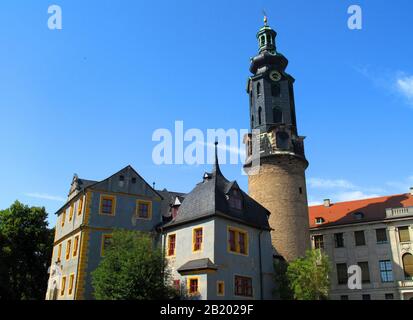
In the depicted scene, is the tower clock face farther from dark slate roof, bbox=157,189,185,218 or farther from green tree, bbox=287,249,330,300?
green tree, bbox=287,249,330,300

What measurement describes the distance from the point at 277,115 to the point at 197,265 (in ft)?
78.4

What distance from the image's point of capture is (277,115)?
45.3 m

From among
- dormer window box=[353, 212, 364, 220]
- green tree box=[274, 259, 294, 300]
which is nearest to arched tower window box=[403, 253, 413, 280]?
dormer window box=[353, 212, 364, 220]

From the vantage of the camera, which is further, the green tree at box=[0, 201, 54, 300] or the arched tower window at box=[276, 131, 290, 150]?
the arched tower window at box=[276, 131, 290, 150]

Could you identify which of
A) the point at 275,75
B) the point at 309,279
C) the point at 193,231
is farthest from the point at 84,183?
the point at 275,75

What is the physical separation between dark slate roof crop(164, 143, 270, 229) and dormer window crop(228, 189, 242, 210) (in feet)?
0.91

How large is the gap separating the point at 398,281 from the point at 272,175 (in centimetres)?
1582

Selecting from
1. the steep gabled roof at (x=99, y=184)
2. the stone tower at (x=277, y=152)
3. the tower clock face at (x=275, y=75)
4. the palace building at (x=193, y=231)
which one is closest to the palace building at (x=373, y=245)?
the stone tower at (x=277, y=152)

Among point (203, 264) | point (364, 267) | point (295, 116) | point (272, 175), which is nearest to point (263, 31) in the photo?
point (295, 116)

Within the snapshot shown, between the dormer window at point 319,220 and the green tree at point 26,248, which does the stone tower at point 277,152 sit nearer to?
the dormer window at point 319,220

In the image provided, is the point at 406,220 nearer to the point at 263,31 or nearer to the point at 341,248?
the point at 341,248

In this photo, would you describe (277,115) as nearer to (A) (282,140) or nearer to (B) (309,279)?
(A) (282,140)

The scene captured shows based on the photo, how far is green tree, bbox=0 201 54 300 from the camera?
138 feet

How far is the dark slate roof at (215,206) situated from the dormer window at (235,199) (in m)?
0.28
